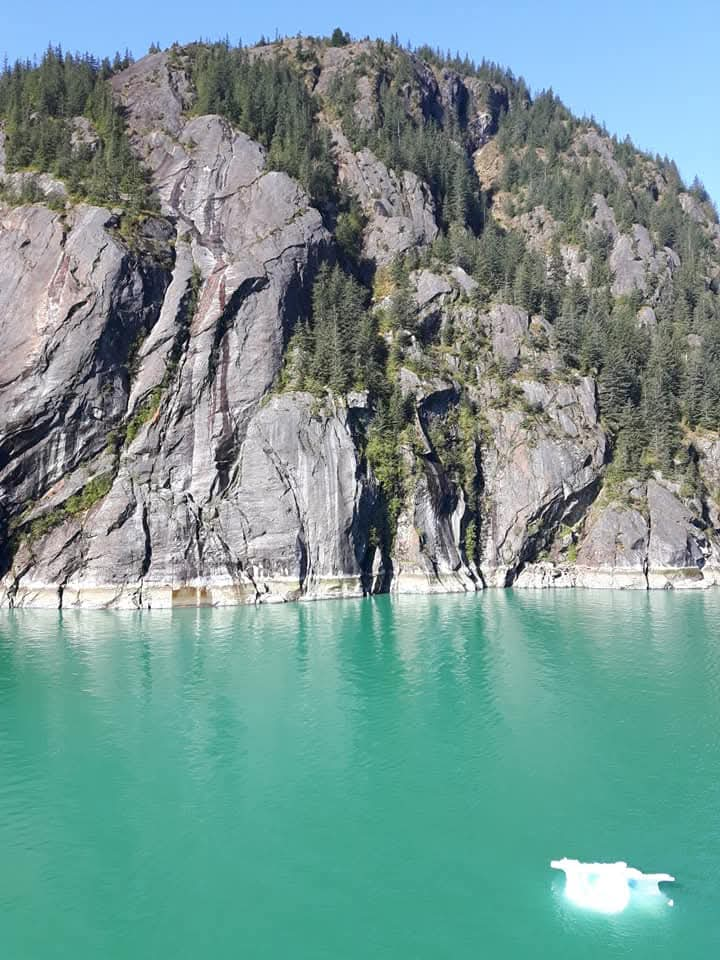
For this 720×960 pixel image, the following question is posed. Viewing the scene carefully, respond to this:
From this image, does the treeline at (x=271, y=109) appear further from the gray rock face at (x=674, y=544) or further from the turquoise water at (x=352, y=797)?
the turquoise water at (x=352, y=797)

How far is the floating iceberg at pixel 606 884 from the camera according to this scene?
16.3 metres

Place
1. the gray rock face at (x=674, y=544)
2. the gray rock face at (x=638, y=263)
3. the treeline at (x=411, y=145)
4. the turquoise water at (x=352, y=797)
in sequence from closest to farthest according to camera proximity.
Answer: the turquoise water at (x=352, y=797) → the gray rock face at (x=674, y=544) → the treeline at (x=411, y=145) → the gray rock face at (x=638, y=263)

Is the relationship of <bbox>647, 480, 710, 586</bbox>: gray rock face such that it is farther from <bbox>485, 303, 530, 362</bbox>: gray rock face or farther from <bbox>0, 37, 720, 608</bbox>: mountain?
<bbox>485, 303, 530, 362</bbox>: gray rock face

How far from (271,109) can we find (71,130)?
79.7 ft

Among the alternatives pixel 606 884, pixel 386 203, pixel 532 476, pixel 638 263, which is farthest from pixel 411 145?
pixel 606 884

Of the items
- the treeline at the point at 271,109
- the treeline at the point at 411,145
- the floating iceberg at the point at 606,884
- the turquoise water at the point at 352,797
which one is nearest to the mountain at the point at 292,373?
the treeline at the point at 271,109

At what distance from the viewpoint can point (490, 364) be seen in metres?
80.1

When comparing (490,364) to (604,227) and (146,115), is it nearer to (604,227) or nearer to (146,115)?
(604,227)

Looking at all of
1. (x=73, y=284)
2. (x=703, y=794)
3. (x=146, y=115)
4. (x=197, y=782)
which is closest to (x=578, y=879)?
(x=703, y=794)

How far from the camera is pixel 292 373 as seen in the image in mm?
69625

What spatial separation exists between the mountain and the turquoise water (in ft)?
69.3

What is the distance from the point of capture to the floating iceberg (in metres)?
16.3

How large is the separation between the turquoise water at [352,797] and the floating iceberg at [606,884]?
0.29 m

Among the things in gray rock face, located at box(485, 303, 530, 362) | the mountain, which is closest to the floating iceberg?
the mountain
